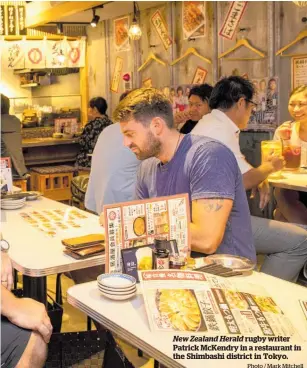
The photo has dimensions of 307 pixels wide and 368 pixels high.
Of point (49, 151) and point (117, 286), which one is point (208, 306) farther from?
point (49, 151)

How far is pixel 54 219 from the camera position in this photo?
3.46 metres

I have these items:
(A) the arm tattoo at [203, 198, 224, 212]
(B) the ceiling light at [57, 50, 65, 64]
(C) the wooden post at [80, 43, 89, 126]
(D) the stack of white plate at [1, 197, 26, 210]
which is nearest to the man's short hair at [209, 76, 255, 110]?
(A) the arm tattoo at [203, 198, 224, 212]

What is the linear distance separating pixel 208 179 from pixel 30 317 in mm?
997

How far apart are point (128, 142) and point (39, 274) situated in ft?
2.48

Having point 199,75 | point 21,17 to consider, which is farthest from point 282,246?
point 21,17

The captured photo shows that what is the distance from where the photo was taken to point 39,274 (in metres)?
2.51

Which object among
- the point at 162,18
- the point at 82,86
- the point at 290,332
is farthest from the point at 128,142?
the point at 82,86

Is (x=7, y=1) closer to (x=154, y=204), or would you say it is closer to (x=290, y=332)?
(x=154, y=204)

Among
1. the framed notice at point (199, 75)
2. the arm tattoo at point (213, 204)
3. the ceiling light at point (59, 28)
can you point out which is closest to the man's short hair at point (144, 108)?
the arm tattoo at point (213, 204)

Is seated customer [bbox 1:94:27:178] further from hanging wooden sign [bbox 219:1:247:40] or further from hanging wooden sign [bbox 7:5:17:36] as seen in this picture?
hanging wooden sign [bbox 219:1:247:40]

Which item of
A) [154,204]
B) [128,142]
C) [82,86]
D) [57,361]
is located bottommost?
[57,361]

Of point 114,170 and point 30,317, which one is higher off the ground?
point 114,170

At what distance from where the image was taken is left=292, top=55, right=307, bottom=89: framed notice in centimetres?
589

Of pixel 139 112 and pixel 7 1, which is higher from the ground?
pixel 7 1
